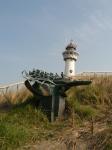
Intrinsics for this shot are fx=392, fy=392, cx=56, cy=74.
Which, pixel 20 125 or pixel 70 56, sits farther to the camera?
pixel 70 56

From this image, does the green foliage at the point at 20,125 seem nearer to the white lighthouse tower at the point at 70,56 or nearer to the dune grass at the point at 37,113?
the dune grass at the point at 37,113

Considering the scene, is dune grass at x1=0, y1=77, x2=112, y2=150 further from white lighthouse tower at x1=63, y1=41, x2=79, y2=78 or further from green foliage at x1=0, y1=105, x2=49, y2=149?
white lighthouse tower at x1=63, y1=41, x2=79, y2=78

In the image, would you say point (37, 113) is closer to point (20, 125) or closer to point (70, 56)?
point (20, 125)

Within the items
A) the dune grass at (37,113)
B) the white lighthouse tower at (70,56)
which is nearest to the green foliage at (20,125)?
the dune grass at (37,113)

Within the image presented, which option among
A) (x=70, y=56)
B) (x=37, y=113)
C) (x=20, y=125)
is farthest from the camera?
(x=70, y=56)

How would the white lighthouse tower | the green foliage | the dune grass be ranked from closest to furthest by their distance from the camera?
the green foliage < the dune grass < the white lighthouse tower

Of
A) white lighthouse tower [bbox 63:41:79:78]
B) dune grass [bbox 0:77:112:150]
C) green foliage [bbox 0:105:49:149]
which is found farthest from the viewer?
white lighthouse tower [bbox 63:41:79:78]

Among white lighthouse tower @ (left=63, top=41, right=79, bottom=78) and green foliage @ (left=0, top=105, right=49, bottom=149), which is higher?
white lighthouse tower @ (left=63, top=41, right=79, bottom=78)

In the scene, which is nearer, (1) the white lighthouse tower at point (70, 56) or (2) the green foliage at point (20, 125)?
(2) the green foliage at point (20, 125)

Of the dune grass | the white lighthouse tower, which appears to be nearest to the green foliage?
the dune grass

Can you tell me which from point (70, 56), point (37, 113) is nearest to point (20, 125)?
point (37, 113)

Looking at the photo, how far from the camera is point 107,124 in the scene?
28.9ft

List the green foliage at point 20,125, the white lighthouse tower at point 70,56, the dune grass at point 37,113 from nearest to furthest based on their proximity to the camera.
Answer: the green foliage at point 20,125, the dune grass at point 37,113, the white lighthouse tower at point 70,56

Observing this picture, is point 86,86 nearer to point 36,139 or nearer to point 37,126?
point 37,126
